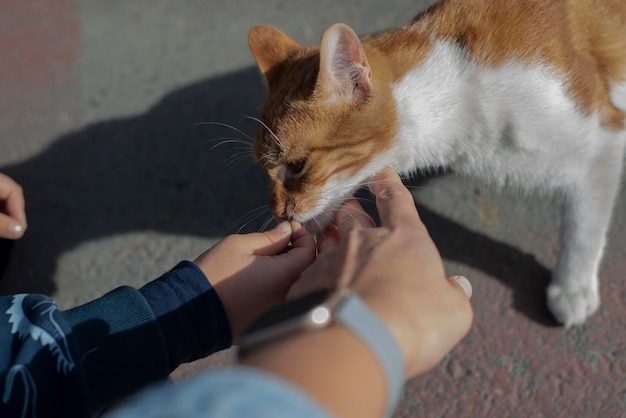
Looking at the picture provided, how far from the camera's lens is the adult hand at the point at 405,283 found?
1.08m

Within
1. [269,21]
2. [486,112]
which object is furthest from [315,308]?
[269,21]

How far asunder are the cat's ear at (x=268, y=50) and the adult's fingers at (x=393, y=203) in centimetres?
49

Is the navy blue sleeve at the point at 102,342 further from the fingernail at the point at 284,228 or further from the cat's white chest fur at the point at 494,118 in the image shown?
the cat's white chest fur at the point at 494,118

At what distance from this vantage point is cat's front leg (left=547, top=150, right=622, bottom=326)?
1.93 meters

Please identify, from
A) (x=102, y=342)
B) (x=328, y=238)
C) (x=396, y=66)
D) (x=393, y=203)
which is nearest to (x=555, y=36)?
(x=396, y=66)

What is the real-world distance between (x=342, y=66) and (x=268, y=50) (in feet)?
1.23

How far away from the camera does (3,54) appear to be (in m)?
3.14

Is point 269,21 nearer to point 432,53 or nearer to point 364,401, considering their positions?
point 432,53

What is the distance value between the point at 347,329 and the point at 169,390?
0.93 feet

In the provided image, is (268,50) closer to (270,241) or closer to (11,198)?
(270,241)

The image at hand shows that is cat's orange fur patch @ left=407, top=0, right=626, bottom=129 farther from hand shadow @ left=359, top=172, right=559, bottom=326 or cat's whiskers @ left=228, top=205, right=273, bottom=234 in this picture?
cat's whiskers @ left=228, top=205, right=273, bottom=234

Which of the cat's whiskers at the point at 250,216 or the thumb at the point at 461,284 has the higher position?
the thumb at the point at 461,284

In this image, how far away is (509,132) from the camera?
1808mm

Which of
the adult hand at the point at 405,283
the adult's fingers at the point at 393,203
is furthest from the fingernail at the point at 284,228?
the adult hand at the point at 405,283
